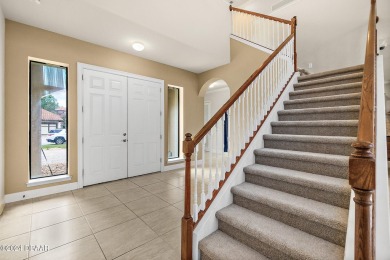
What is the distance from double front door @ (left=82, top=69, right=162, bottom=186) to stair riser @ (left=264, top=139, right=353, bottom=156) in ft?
9.58

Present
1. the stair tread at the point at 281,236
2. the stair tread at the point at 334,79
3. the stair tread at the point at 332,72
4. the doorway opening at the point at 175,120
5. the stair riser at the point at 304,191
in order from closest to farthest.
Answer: the stair tread at the point at 281,236, the stair riser at the point at 304,191, the stair tread at the point at 334,79, the stair tread at the point at 332,72, the doorway opening at the point at 175,120

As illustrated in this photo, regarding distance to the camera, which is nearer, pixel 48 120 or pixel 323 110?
pixel 323 110

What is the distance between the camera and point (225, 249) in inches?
59.9

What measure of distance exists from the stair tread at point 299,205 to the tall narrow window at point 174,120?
350 centimetres

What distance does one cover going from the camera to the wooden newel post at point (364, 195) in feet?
2.34

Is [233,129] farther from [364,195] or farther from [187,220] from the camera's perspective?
[364,195]

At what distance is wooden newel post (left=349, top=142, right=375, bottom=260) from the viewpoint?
28.1 inches

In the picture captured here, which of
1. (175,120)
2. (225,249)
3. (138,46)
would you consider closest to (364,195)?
(225,249)

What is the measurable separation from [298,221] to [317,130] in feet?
4.19

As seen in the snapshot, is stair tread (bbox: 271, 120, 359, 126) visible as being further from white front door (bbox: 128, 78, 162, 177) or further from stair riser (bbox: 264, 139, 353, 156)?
white front door (bbox: 128, 78, 162, 177)

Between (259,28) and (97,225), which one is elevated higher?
(259,28)

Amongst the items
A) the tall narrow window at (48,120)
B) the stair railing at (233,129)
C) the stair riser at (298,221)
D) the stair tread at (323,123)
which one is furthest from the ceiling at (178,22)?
the stair riser at (298,221)

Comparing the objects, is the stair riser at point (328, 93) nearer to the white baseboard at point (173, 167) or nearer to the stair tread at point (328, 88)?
the stair tread at point (328, 88)

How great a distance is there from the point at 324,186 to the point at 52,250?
2.64 m
